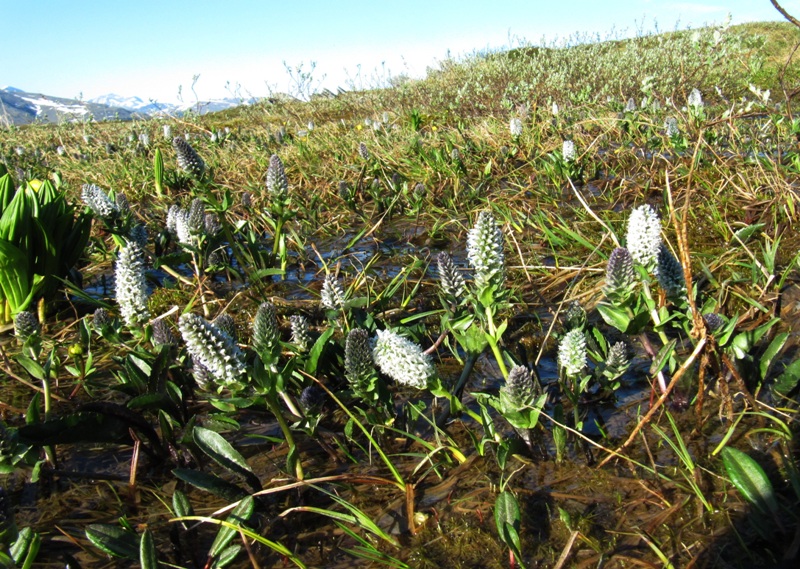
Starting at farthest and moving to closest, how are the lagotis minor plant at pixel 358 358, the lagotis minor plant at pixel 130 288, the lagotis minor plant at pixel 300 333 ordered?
the lagotis minor plant at pixel 130 288 → the lagotis minor plant at pixel 300 333 → the lagotis minor plant at pixel 358 358

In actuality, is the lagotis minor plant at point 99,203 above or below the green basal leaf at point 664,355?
above

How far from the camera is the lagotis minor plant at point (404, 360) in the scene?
1.99 m

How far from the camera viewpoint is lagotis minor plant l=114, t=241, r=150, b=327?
273 centimetres

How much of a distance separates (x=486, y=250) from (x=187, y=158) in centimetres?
225

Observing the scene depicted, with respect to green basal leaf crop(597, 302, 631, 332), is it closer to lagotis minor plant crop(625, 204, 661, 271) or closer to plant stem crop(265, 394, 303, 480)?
lagotis minor plant crop(625, 204, 661, 271)

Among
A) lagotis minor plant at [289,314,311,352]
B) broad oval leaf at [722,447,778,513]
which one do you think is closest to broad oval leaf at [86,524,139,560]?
lagotis minor plant at [289,314,311,352]

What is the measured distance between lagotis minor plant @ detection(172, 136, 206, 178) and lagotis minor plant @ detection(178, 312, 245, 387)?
6.32ft

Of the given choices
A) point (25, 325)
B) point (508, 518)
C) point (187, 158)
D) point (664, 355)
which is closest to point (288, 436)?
point (508, 518)

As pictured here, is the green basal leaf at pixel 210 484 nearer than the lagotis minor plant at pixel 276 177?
Yes

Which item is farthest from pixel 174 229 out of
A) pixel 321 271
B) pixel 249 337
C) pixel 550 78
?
pixel 550 78

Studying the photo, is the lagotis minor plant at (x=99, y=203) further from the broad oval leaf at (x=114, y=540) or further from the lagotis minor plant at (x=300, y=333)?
the broad oval leaf at (x=114, y=540)

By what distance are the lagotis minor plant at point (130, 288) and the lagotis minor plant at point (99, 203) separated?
1108 millimetres

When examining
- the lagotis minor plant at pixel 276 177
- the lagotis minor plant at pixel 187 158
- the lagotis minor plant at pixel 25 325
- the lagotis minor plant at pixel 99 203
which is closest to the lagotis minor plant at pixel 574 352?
the lagotis minor plant at pixel 276 177

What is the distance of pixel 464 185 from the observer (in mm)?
5840
